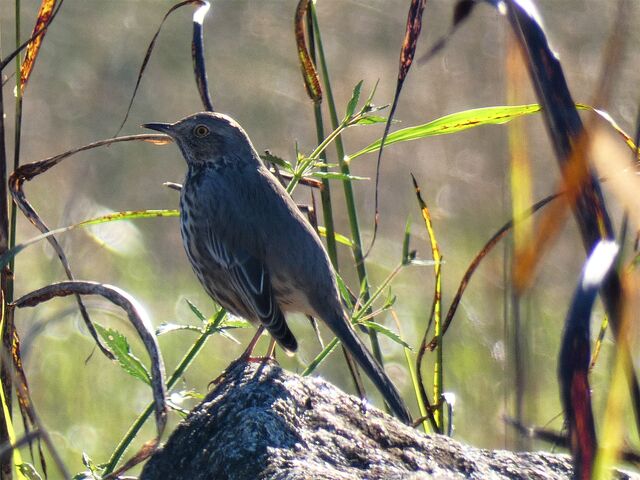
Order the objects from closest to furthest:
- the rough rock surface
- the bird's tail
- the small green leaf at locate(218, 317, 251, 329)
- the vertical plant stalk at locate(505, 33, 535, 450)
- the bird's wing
Result: 1. the vertical plant stalk at locate(505, 33, 535, 450)
2. the rough rock surface
3. the small green leaf at locate(218, 317, 251, 329)
4. the bird's tail
5. the bird's wing

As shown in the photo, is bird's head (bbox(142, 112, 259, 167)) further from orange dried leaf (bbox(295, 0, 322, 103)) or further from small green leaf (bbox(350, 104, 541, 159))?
small green leaf (bbox(350, 104, 541, 159))

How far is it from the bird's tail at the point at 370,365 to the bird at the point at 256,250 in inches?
2.2

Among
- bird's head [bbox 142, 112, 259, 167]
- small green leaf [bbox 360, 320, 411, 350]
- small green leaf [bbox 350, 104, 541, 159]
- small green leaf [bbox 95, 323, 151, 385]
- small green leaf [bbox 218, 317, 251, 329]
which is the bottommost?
small green leaf [bbox 95, 323, 151, 385]

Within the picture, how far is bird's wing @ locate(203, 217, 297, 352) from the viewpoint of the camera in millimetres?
4898

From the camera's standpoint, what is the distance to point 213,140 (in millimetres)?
5852

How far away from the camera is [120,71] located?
1321 cm

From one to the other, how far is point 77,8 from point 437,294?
39.4ft

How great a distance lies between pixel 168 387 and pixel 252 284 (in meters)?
1.74

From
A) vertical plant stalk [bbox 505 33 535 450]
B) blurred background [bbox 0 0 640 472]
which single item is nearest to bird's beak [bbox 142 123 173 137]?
blurred background [bbox 0 0 640 472]

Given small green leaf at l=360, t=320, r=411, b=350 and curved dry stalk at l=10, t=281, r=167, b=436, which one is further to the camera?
small green leaf at l=360, t=320, r=411, b=350

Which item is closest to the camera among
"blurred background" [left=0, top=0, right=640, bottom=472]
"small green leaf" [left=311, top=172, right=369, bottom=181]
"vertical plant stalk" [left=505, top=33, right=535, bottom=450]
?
"vertical plant stalk" [left=505, top=33, right=535, bottom=450]

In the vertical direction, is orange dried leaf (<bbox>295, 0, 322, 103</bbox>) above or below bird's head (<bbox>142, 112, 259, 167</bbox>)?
below

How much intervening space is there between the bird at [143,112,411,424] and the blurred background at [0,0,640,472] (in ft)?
2.05

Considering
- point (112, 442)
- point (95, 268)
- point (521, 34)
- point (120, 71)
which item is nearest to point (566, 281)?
point (95, 268)
